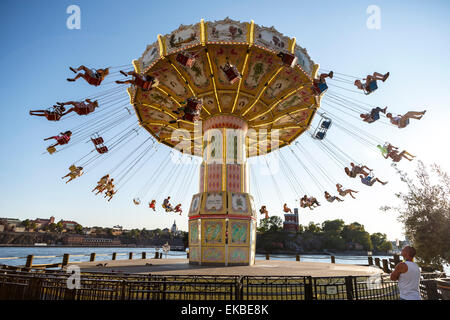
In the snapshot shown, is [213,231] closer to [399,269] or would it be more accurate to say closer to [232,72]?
[232,72]

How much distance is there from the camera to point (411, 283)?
4562 millimetres

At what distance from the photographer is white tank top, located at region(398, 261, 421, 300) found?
4.51 metres

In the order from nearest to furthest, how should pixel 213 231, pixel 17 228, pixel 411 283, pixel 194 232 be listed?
1. pixel 411 283
2. pixel 213 231
3. pixel 194 232
4. pixel 17 228

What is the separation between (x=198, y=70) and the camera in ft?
53.1

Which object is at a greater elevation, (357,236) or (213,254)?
(213,254)

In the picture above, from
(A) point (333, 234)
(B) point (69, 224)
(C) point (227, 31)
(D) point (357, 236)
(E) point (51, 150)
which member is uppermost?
(C) point (227, 31)

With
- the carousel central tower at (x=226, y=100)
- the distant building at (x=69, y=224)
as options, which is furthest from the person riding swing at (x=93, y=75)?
the distant building at (x=69, y=224)

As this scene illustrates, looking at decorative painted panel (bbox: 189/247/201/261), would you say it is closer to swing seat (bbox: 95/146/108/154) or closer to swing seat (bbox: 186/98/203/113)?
swing seat (bbox: 95/146/108/154)

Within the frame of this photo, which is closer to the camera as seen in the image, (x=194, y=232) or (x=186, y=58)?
(x=186, y=58)

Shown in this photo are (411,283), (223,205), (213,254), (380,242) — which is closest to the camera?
(411,283)

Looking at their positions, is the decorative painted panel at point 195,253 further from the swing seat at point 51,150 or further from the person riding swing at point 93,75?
the person riding swing at point 93,75

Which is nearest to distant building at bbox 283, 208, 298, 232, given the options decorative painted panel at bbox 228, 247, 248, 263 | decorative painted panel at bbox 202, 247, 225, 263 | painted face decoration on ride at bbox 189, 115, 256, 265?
painted face decoration on ride at bbox 189, 115, 256, 265

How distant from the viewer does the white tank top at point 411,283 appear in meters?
4.51

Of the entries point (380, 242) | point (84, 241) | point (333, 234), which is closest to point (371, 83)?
point (333, 234)
